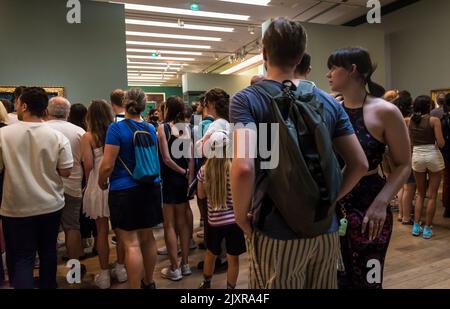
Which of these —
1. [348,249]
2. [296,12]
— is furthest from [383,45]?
[348,249]

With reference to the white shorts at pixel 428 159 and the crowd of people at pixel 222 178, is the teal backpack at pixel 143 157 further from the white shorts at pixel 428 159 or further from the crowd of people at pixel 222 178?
the white shorts at pixel 428 159

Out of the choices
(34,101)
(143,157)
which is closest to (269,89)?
(143,157)

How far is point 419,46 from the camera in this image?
6.69 m

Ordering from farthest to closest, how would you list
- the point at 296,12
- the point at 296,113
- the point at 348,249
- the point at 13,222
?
the point at 296,12, the point at 13,222, the point at 348,249, the point at 296,113

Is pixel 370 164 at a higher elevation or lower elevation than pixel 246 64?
lower

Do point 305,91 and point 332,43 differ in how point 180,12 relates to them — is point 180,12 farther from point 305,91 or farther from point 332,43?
point 305,91

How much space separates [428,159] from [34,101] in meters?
3.87

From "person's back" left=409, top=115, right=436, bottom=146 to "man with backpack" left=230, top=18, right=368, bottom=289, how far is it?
3.25 metres

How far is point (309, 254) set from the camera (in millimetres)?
1060

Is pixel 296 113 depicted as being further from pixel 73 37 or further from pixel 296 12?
pixel 296 12

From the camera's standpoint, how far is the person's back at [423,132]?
12.3ft

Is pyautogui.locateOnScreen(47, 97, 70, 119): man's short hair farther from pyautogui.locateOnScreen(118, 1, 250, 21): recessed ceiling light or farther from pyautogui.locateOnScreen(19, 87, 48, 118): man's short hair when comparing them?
pyautogui.locateOnScreen(118, 1, 250, 21): recessed ceiling light

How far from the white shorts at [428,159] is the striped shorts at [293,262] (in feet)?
10.5
